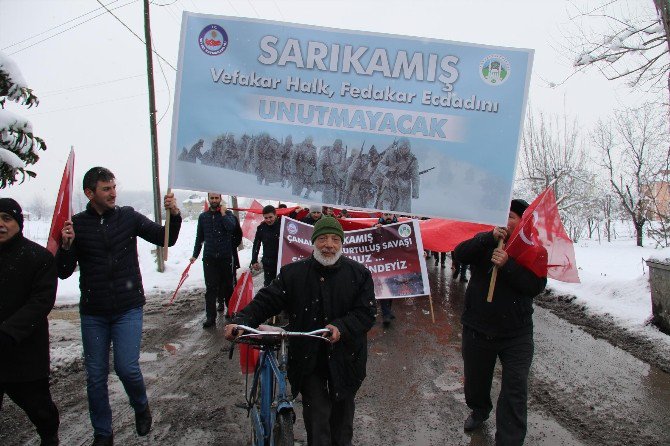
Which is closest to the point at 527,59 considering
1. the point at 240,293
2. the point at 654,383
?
the point at 240,293

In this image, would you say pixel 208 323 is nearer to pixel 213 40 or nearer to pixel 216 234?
pixel 216 234

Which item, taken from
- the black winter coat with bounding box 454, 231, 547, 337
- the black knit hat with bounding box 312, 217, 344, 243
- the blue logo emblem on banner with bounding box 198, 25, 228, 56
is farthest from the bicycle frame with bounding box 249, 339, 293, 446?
the blue logo emblem on banner with bounding box 198, 25, 228, 56

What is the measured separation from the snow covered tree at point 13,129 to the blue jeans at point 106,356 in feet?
8.71

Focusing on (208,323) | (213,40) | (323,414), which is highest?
(213,40)

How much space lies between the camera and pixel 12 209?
329cm

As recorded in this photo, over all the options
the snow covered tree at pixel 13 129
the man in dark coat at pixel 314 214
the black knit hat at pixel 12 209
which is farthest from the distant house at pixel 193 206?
the black knit hat at pixel 12 209

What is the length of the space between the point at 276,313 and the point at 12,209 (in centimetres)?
188

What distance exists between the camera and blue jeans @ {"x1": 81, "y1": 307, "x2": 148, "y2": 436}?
366 centimetres

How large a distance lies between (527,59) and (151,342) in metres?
5.75

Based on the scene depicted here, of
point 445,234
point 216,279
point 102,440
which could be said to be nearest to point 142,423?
point 102,440

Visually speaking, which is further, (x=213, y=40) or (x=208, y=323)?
(x=208, y=323)

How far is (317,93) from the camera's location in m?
3.91

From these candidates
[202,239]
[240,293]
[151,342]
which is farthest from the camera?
[202,239]

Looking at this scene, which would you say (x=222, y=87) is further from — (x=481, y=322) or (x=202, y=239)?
(x=202, y=239)
